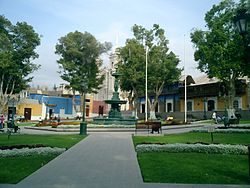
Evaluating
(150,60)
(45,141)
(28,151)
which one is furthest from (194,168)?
(150,60)

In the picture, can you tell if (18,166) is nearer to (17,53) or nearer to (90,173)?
(90,173)

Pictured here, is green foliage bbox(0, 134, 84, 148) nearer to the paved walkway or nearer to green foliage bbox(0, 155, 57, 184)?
green foliage bbox(0, 155, 57, 184)

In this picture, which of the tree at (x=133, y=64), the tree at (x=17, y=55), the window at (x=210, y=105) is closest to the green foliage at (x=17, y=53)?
the tree at (x=17, y=55)

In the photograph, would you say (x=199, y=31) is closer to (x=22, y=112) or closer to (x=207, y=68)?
(x=207, y=68)

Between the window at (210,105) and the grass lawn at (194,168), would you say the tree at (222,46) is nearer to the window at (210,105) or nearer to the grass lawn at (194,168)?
the window at (210,105)

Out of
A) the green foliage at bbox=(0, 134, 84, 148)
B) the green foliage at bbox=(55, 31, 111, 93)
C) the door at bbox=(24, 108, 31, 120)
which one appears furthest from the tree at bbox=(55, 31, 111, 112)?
the green foliage at bbox=(0, 134, 84, 148)

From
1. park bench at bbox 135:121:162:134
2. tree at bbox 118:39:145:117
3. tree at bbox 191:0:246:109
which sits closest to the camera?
park bench at bbox 135:121:162:134

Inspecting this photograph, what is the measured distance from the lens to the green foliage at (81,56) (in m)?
48.0

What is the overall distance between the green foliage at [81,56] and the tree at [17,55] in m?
7.25

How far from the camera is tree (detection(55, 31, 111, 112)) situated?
48000 mm

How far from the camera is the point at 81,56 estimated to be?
48.7m

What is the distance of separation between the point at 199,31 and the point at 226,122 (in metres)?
16.8

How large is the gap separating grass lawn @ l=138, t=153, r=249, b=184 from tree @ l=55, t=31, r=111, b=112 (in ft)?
129

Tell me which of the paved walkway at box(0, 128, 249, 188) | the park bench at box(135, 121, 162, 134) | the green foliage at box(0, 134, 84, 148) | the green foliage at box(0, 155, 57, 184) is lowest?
the green foliage at box(0, 155, 57, 184)
